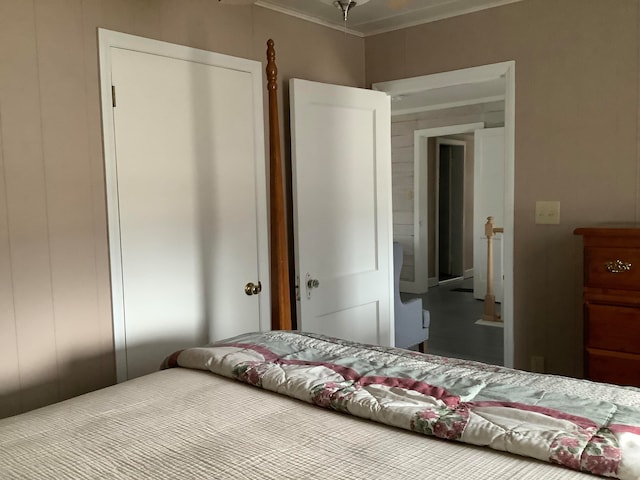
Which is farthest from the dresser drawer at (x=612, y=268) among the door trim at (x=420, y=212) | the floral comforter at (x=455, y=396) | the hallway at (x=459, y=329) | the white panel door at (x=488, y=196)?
the door trim at (x=420, y=212)

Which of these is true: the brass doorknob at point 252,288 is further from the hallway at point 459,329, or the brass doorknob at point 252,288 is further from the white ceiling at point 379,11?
the hallway at point 459,329

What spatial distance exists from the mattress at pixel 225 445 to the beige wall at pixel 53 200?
0.81 metres

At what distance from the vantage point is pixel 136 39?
102 inches

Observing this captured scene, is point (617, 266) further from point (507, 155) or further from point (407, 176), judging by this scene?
point (407, 176)

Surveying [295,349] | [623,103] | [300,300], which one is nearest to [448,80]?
[623,103]

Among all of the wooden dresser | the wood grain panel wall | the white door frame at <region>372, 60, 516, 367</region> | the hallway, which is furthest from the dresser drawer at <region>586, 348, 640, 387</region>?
the wood grain panel wall

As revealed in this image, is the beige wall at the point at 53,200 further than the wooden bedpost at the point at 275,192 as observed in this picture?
No

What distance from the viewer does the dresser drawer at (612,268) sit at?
2424 mm

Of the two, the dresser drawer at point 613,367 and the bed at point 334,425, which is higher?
the bed at point 334,425

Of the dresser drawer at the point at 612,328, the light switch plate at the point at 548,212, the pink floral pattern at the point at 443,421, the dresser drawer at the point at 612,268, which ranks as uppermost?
the light switch plate at the point at 548,212

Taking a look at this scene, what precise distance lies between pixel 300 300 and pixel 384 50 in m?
1.75

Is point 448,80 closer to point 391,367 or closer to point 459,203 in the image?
point 391,367

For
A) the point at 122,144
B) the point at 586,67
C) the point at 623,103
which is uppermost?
the point at 586,67

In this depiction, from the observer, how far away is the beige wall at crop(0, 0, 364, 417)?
2219mm
